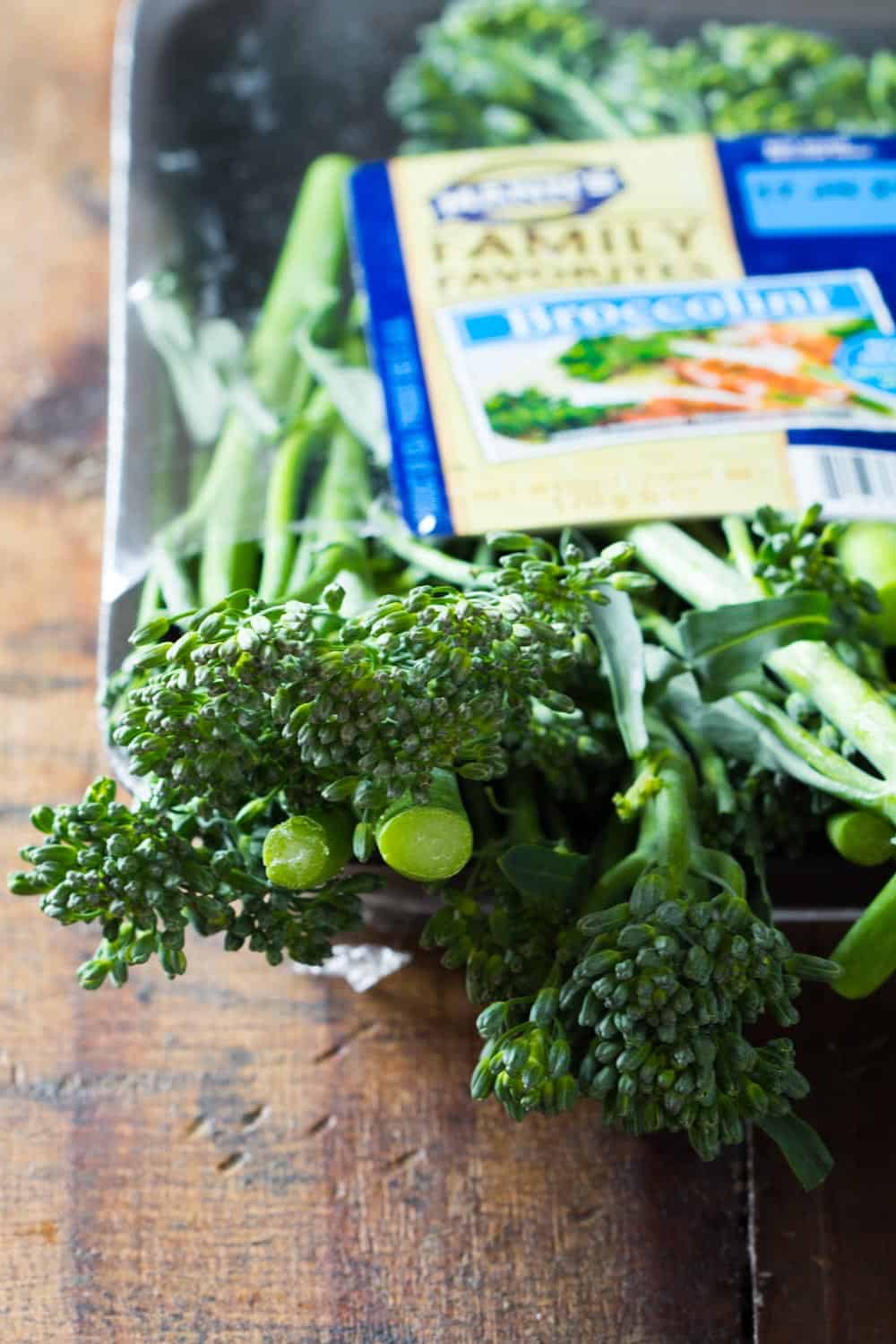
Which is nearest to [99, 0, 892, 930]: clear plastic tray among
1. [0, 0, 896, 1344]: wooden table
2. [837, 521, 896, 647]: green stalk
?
[0, 0, 896, 1344]: wooden table

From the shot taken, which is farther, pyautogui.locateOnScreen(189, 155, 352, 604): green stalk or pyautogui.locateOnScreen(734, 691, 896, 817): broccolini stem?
pyautogui.locateOnScreen(189, 155, 352, 604): green stalk

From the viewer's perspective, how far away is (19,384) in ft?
4.87

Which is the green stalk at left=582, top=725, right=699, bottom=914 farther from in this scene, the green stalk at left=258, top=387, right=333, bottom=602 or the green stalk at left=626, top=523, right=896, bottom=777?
the green stalk at left=258, top=387, right=333, bottom=602

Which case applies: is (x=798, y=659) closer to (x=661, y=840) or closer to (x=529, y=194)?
(x=661, y=840)

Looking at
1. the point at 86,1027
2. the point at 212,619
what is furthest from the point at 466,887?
the point at 86,1027

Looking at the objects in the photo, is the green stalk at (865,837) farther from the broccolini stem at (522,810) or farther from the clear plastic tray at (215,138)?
the clear plastic tray at (215,138)

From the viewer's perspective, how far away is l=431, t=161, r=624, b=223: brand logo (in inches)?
50.4

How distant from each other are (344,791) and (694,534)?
46 cm

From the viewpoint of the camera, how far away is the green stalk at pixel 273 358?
110 centimetres

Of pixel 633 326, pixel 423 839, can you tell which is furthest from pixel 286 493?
pixel 423 839

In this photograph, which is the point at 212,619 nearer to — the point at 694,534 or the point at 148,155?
the point at 694,534

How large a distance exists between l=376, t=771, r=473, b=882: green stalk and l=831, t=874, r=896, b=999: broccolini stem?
0.78ft

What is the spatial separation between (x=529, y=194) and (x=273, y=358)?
0.95 feet

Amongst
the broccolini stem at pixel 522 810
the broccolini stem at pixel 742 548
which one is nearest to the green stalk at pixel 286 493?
the broccolini stem at pixel 522 810
